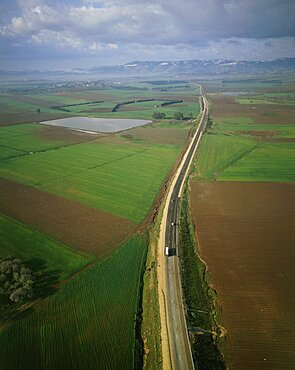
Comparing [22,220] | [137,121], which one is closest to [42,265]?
[22,220]

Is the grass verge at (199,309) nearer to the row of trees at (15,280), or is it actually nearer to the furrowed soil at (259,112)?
the row of trees at (15,280)

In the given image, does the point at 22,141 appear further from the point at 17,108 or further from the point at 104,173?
the point at 17,108

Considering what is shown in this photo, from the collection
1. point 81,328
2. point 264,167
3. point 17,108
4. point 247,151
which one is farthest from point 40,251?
point 17,108

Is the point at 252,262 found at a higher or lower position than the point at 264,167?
lower

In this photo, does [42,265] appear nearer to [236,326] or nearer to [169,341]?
[169,341]

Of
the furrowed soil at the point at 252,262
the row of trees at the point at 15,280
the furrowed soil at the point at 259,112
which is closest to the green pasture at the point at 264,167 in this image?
the furrowed soil at the point at 252,262

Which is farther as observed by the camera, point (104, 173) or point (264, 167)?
point (264, 167)
